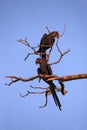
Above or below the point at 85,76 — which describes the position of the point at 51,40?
above

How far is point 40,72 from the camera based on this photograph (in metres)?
0.86

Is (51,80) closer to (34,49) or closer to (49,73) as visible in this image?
(49,73)

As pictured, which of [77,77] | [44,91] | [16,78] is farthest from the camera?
[44,91]

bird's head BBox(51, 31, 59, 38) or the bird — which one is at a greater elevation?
bird's head BBox(51, 31, 59, 38)

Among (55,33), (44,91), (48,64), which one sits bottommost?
(44,91)

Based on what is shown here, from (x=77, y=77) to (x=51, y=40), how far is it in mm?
174

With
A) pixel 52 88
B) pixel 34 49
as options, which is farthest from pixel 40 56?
pixel 52 88

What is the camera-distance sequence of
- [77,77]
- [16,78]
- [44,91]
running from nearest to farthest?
[77,77] < [16,78] < [44,91]

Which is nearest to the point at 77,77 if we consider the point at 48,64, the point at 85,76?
the point at 85,76

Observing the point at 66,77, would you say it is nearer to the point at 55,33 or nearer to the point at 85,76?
the point at 85,76

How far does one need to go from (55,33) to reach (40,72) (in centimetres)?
15

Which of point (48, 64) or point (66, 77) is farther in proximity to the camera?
point (48, 64)

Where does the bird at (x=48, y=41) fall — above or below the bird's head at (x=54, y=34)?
below

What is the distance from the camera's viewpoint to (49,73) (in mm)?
839
